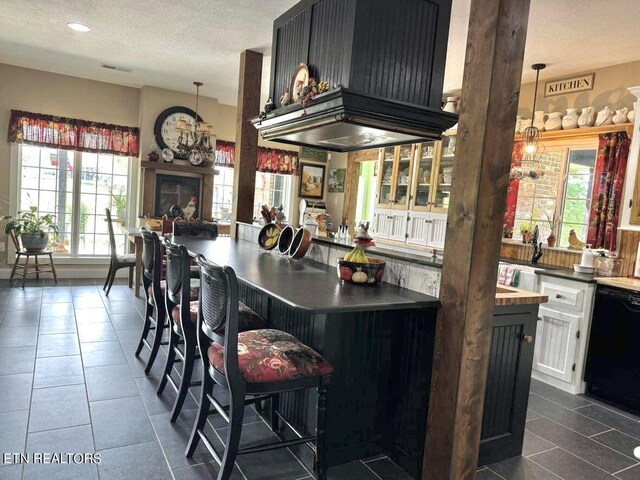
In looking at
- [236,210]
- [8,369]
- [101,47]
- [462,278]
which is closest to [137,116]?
[101,47]

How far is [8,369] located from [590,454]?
3646mm

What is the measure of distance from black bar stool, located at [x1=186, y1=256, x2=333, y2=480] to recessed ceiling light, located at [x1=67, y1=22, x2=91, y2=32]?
304cm

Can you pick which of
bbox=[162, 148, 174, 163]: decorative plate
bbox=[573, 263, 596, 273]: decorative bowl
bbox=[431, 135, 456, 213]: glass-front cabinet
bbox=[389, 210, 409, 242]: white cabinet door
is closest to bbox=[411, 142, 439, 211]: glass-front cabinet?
bbox=[431, 135, 456, 213]: glass-front cabinet

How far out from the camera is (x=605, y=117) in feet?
12.6

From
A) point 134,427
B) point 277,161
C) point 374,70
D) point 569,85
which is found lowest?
point 134,427

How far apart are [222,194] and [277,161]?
100 centimetres

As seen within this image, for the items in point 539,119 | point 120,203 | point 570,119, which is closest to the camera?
point 570,119

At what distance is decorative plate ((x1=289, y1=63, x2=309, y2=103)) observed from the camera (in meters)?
2.60

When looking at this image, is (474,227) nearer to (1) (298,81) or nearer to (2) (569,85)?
(1) (298,81)

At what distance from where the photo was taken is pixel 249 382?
1868mm

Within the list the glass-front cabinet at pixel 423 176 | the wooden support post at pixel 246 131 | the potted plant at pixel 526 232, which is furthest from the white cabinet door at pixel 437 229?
the wooden support post at pixel 246 131

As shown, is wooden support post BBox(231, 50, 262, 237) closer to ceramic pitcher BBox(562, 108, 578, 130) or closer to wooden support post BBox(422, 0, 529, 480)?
wooden support post BBox(422, 0, 529, 480)

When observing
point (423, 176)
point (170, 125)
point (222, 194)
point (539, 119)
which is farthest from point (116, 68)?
point (539, 119)

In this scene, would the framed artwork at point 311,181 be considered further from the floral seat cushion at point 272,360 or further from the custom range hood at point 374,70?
the floral seat cushion at point 272,360
